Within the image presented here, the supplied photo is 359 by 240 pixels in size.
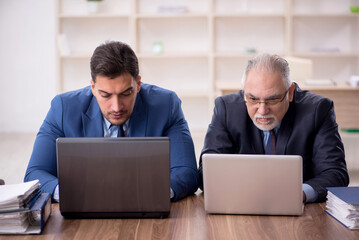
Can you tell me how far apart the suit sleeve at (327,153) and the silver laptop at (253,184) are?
0.40 m

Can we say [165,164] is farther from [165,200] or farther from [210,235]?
[210,235]

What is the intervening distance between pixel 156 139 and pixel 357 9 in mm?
5252

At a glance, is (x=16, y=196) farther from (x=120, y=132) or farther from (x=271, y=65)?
(x=271, y=65)

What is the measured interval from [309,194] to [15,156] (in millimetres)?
4106

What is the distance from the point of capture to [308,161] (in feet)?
7.80

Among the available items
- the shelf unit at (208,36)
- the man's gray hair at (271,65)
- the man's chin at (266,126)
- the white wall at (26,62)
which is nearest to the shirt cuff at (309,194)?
the man's chin at (266,126)

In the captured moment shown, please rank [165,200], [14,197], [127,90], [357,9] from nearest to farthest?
[14,197]
[165,200]
[127,90]
[357,9]

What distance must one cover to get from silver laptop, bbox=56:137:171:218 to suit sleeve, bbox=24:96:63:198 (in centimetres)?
32

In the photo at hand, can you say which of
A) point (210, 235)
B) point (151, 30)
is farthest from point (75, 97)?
point (151, 30)

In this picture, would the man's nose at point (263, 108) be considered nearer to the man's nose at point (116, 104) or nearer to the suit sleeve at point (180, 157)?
the suit sleeve at point (180, 157)

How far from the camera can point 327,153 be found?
88.4 inches

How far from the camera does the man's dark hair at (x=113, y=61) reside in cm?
208

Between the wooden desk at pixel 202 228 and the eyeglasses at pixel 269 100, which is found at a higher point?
the eyeglasses at pixel 269 100

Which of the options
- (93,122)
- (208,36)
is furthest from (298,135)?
(208,36)
